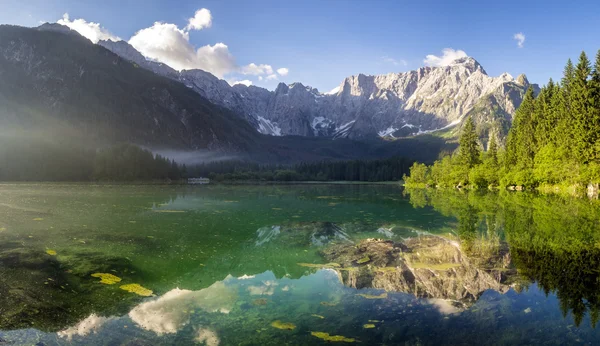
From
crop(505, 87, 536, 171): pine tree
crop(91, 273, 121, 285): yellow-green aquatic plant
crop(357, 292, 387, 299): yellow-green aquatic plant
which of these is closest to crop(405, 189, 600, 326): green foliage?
crop(357, 292, 387, 299): yellow-green aquatic plant

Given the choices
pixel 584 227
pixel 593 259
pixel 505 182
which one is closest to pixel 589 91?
pixel 505 182

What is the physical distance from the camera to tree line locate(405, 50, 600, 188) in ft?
230

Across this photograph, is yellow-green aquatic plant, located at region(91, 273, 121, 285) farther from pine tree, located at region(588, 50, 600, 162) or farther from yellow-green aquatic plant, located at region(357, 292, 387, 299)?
pine tree, located at region(588, 50, 600, 162)

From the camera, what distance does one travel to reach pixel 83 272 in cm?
1812

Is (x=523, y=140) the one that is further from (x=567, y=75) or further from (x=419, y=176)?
(x=419, y=176)

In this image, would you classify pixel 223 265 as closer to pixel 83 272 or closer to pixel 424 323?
pixel 83 272

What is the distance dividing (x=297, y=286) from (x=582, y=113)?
79000 millimetres

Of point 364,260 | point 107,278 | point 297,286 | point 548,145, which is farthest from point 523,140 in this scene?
point 107,278

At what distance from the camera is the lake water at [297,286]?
38.7ft

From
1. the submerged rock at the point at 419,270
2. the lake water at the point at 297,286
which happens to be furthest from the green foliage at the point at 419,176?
the submerged rock at the point at 419,270

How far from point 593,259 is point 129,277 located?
2387 cm

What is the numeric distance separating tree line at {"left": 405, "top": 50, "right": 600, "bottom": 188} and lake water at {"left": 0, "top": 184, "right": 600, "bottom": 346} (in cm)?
5018

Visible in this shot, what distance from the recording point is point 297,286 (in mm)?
16984

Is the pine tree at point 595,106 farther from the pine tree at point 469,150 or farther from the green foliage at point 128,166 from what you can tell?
the green foliage at point 128,166
